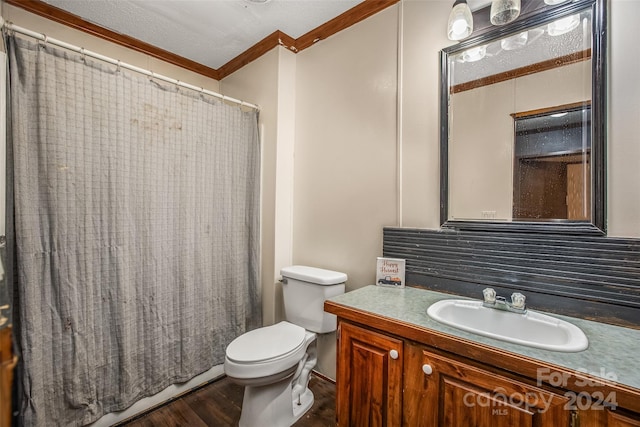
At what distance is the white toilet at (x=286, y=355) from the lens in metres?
1.41

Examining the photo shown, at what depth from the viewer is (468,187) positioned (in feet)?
4.61

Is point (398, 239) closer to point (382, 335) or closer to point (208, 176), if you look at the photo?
point (382, 335)

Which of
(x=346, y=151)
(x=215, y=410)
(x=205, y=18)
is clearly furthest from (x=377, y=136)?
(x=215, y=410)

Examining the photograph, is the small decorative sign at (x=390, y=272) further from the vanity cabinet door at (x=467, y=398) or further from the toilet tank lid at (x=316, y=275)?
the vanity cabinet door at (x=467, y=398)

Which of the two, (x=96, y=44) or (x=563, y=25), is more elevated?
(x=96, y=44)

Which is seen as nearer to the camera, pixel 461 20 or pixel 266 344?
pixel 461 20

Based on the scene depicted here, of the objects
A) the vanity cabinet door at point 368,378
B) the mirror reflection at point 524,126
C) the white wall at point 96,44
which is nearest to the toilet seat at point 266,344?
the vanity cabinet door at point 368,378

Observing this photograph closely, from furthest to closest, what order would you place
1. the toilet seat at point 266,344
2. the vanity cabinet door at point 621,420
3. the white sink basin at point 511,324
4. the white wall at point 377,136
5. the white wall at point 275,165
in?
the white wall at point 275,165 < the toilet seat at point 266,344 < the white wall at point 377,136 < the white sink basin at point 511,324 < the vanity cabinet door at point 621,420

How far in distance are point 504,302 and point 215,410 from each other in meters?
1.68

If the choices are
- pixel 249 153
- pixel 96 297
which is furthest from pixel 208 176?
pixel 96 297

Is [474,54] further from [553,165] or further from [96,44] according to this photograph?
[96,44]

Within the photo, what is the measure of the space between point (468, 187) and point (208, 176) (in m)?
1.60

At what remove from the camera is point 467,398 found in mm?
918

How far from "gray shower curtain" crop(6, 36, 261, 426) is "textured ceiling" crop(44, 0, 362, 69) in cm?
52
